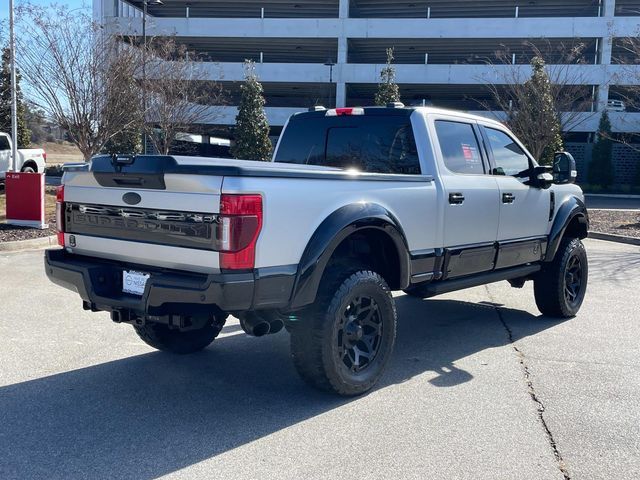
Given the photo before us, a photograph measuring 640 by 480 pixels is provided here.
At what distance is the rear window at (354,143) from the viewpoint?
5402 millimetres

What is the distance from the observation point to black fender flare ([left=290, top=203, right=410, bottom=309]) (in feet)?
13.3

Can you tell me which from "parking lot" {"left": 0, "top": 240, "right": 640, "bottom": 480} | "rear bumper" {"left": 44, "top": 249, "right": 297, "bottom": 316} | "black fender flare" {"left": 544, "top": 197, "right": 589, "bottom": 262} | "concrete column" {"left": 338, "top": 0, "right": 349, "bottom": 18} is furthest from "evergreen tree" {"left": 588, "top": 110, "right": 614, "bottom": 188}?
"rear bumper" {"left": 44, "top": 249, "right": 297, "bottom": 316}

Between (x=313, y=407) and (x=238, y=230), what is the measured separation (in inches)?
57.7

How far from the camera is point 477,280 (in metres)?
5.76

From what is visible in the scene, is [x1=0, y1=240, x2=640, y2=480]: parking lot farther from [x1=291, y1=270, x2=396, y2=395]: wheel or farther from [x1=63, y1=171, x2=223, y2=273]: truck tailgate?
[x1=63, y1=171, x2=223, y2=273]: truck tailgate

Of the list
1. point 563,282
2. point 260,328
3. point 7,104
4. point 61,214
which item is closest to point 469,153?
point 563,282

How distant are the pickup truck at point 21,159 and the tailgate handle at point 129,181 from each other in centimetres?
1809

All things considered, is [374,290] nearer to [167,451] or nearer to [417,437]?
[417,437]

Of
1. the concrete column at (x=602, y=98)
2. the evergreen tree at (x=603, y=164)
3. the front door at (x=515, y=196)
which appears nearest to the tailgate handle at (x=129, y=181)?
the front door at (x=515, y=196)

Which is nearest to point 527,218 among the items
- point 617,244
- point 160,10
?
point 617,244

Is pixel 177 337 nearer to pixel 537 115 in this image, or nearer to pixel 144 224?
pixel 144 224

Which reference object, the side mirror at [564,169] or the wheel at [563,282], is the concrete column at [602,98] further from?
the side mirror at [564,169]

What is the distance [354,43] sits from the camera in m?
41.7

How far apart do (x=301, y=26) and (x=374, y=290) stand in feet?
125
